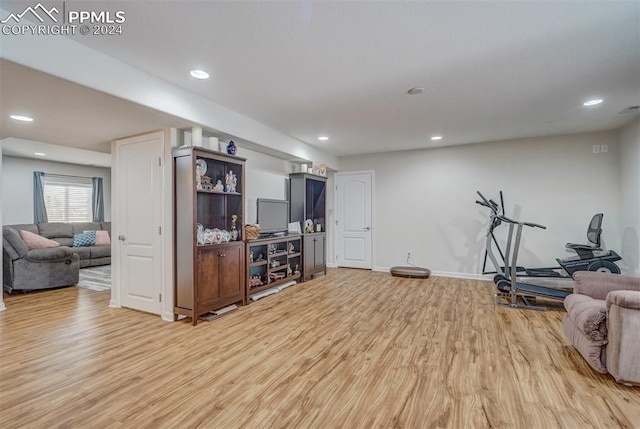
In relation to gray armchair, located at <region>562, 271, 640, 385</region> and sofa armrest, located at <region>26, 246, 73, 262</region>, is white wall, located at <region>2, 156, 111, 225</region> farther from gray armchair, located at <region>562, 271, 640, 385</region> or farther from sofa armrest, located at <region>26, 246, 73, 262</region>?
gray armchair, located at <region>562, 271, 640, 385</region>

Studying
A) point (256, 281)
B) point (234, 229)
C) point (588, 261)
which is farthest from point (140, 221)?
point (588, 261)

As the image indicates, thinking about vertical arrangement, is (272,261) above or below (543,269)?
above

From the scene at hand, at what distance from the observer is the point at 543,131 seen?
16.7 feet

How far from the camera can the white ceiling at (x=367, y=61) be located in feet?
6.84

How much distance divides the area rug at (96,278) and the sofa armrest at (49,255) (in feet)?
2.01

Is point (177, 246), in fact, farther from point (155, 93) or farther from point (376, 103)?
point (376, 103)

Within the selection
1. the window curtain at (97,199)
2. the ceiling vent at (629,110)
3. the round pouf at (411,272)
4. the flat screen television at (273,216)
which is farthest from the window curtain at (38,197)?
the ceiling vent at (629,110)

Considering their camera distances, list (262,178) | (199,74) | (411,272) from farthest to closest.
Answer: (411,272), (262,178), (199,74)

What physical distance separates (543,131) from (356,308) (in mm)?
4248

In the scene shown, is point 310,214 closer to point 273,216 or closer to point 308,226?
point 308,226

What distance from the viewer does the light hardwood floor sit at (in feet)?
6.11

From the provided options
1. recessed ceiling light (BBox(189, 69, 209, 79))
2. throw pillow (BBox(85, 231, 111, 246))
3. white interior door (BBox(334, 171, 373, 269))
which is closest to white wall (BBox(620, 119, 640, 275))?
white interior door (BBox(334, 171, 373, 269))

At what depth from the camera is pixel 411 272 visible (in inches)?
236

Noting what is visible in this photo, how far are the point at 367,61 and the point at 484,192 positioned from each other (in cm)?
425
